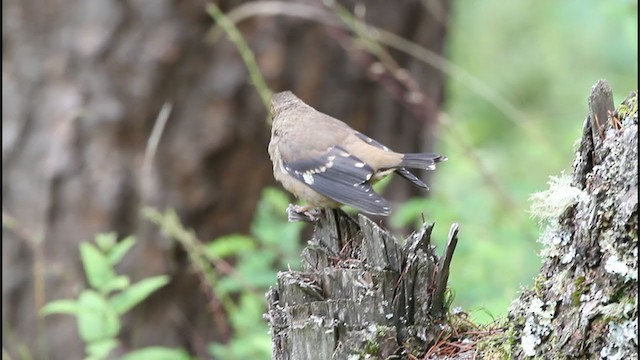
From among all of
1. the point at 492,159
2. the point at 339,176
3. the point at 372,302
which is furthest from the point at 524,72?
the point at 372,302

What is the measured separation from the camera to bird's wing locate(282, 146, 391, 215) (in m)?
3.36

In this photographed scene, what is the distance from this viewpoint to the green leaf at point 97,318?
12.1ft

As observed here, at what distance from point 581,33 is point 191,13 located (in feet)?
25.6

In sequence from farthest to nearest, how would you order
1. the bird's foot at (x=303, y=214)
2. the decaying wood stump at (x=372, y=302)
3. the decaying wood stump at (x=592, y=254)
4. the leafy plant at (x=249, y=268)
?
the leafy plant at (x=249, y=268), the bird's foot at (x=303, y=214), the decaying wood stump at (x=372, y=302), the decaying wood stump at (x=592, y=254)

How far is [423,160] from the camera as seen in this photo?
354cm

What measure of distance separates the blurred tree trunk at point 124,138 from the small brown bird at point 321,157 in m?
1.25

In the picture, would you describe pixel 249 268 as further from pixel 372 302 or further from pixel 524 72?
pixel 524 72

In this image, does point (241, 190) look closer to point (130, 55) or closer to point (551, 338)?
point (130, 55)

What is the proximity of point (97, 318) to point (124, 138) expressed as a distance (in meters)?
1.57

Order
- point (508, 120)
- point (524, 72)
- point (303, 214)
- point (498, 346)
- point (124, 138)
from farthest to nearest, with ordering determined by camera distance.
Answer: point (524, 72)
point (508, 120)
point (124, 138)
point (303, 214)
point (498, 346)

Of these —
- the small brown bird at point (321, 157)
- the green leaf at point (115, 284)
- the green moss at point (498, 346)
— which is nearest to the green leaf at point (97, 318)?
the green leaf at point (115, 284)

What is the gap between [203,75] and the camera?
16.6ft

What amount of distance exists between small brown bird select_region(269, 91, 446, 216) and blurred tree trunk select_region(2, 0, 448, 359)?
4.11ft

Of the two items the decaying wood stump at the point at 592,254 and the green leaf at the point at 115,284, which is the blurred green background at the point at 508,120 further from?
the decaying wood stump at the point at 592,254
